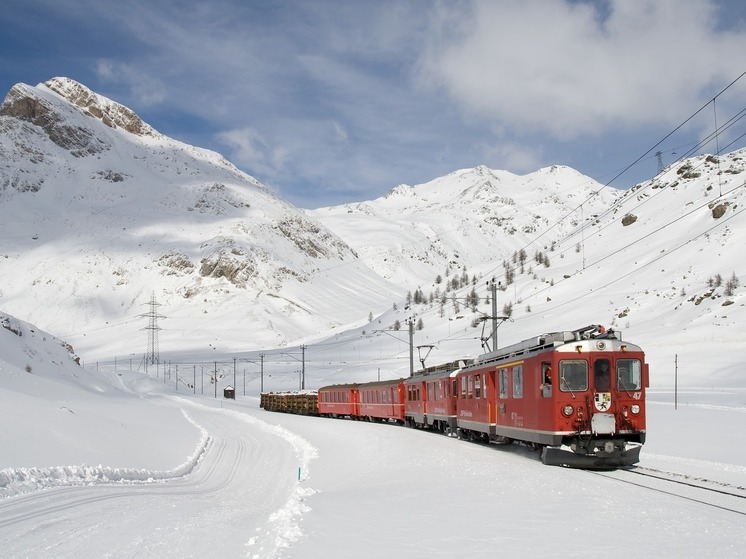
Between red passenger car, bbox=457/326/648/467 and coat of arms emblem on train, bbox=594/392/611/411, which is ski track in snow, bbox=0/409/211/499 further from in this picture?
coat of arms emblem on train, bbox=594/392/611/411

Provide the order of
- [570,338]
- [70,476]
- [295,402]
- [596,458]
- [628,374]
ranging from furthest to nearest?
[295,402] → [570,338] → [628,374] → [596,458] → [70,476]

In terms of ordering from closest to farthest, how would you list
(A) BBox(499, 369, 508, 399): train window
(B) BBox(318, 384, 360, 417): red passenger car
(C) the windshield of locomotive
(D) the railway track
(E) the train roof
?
1. (D) the railway track
2. (C) the windshield of locomotive
3. (E) the train roof
4. (A) BBox(499, 369, 508, 399): train window
5. (B) BBox(318, 384, 360, 417): red passenger car

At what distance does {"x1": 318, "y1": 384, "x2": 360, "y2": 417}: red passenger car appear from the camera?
5279 centimetres

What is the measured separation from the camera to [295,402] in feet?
218

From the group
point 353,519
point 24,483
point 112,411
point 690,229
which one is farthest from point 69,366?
point 690,229

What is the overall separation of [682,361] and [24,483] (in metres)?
57.7

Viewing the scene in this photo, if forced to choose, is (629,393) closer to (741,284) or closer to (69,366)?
(69,366)

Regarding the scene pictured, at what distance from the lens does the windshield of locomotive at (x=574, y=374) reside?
61.9ft

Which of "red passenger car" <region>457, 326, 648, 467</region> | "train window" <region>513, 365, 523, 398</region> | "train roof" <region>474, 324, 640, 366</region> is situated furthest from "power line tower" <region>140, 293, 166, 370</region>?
"red passenger car" <region>457, 326, 648, 467</region>

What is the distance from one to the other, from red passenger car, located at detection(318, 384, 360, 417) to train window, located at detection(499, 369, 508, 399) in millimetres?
29496

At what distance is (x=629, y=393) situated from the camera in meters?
19.0

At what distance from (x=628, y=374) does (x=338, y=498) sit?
9233 mm

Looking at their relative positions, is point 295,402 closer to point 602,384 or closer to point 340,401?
point 340,401

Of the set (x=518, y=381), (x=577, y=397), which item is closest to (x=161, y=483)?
(x=518, y=381)
